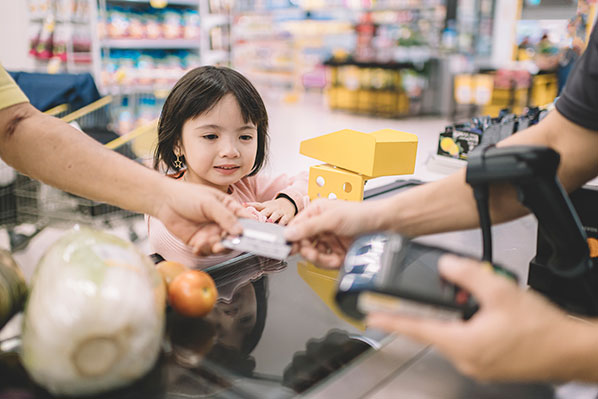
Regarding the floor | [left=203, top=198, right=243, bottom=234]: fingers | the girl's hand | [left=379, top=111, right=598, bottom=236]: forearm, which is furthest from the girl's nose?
[left=379, top=111, right=598, bottom=236]: forearm

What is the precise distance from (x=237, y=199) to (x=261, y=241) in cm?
99

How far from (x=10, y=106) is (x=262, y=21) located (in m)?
12.4

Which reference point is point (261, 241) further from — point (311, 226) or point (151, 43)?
point (151, 43)

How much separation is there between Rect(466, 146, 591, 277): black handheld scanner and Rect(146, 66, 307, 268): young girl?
791mm

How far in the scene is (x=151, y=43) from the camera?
19.1ft

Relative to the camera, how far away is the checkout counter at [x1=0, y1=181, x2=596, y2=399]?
77 centimetres

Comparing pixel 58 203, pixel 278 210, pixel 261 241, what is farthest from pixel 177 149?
pixel 58 203

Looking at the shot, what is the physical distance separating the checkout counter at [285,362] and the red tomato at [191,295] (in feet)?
0.07

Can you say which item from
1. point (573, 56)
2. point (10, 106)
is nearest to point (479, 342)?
point (10, 106)

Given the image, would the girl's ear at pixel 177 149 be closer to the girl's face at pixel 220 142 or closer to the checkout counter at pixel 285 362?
the girl's face at pixel 220 142

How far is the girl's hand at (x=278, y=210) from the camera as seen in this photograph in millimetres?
1646

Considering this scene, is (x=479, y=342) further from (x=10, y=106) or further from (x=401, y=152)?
(x=10, y=106)

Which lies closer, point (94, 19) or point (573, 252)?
point (573, 252)

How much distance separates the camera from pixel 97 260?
73cm
